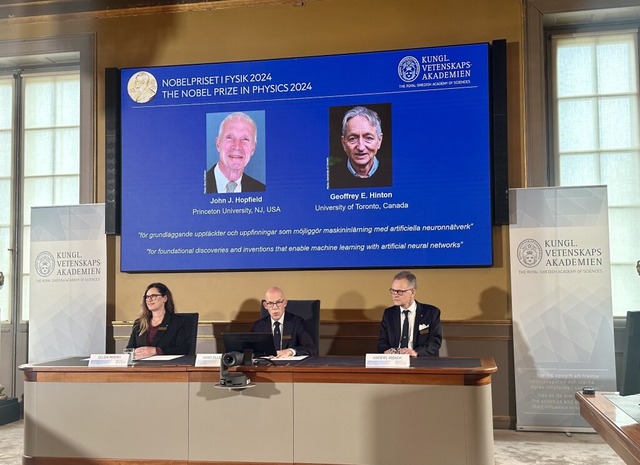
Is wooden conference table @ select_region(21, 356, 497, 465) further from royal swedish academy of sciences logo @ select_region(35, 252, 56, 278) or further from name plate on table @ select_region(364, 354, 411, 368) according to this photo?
Result: royal swedish academy of sciences logo @ select_region(35, 252, 56, 278)

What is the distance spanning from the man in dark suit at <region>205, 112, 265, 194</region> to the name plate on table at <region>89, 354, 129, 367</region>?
2203 mm

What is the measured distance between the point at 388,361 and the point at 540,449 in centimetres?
170

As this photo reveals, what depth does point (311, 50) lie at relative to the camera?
20.2ft

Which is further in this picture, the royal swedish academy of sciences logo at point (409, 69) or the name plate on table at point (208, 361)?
the royal swedish academy of sciences logo at point (409, 69)

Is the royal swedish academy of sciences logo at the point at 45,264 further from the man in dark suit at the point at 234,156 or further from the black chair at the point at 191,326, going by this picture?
the black chair at the point at 191,326

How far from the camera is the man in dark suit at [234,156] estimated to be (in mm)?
6109

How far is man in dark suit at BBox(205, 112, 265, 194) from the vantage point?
241 inches

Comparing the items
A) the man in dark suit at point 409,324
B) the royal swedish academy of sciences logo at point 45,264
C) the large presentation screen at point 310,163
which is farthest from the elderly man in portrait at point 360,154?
A: the royal swedish academy of sciences logo at point 45,264

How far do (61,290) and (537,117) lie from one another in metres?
4.19

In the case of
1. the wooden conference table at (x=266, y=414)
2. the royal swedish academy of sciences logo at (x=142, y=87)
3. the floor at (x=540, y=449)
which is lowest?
the floor at (x=540, y=449)

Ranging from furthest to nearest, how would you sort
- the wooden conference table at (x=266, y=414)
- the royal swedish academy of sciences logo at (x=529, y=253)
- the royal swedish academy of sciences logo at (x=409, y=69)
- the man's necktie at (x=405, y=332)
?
the royal swedish academy of sciences logo at (x=409, y=69), the royal swedish academy of sciences logo at (x=529, y=253), the man's necktie at (x=405, y=332), the wooden conference table at (x=266, y=414)

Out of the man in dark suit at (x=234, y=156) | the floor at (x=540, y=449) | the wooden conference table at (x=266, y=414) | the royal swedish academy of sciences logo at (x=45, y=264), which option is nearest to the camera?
the wooden conference table at (x=266, y=414)

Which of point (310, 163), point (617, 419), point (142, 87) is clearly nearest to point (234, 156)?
point (310, 163)

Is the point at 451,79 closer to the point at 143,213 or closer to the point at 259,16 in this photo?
the point at 259,16
